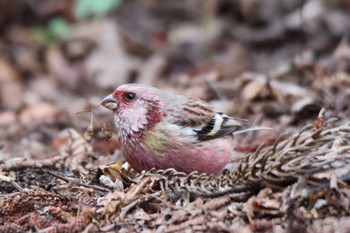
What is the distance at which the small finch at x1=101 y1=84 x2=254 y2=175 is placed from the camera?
462 cm

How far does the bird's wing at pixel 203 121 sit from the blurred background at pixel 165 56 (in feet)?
6.17

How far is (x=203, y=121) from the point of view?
5031 millimetres

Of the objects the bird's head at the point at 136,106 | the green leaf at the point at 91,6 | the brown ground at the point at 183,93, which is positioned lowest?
the brown ground at the point at 183,93

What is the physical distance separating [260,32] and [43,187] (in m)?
7.94

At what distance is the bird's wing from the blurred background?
1.88m

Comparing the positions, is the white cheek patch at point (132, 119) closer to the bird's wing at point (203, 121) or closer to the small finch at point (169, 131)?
the small finch at point (169, 131)

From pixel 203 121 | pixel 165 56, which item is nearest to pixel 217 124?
pixel 203 121

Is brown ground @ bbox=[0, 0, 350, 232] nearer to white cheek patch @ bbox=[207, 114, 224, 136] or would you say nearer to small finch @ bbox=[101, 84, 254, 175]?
small finch @ bbox=[101, 84, 254, 175]

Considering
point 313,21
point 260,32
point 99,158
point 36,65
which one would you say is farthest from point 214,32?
point 99,158

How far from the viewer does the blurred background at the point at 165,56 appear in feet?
25.8

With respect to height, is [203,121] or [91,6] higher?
[91,6]

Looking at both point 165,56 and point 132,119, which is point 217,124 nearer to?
point 132,119

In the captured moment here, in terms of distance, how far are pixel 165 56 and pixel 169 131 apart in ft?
23.2

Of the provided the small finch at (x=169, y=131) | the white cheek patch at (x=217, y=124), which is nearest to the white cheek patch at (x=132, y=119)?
the small finch at (x=169, y=131)
